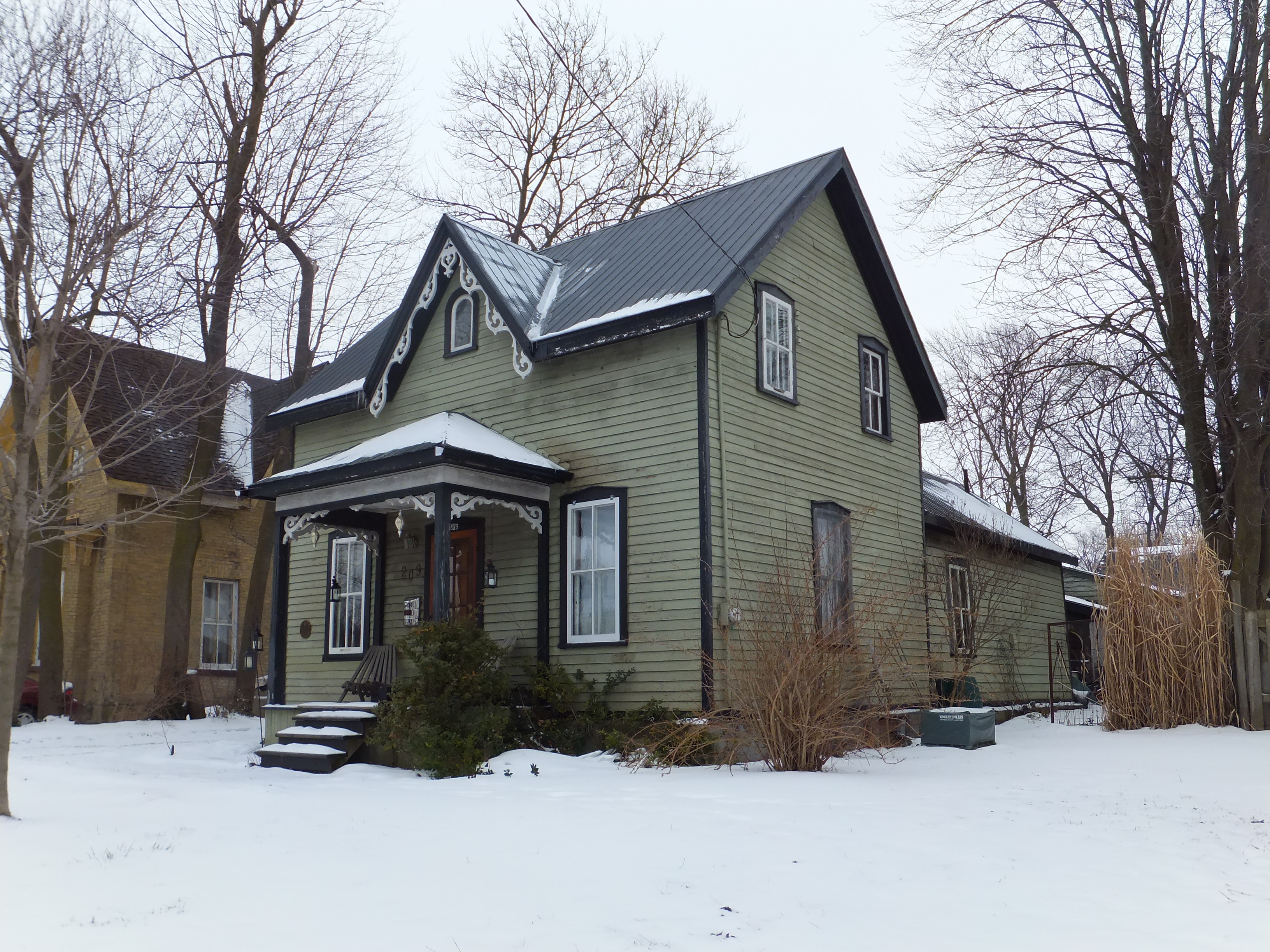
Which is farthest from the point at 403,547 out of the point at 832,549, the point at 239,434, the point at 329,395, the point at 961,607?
the point at 239,434

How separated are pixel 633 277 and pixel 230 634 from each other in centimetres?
1435

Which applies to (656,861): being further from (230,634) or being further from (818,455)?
(230,634)

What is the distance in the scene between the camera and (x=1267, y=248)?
14.5m

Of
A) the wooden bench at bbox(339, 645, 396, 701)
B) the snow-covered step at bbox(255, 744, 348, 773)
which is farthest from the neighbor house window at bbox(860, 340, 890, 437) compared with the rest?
the snow-covered step at bbox(255, 744, 348, 773)

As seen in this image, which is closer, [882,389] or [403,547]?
[403,547]

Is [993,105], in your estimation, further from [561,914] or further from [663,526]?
[561,914]

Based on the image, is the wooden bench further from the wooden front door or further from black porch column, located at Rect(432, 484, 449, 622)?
black porch column, located at Rect(432, 484, 449, 622)

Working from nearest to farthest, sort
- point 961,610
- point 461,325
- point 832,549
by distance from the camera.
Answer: point 832,549
point 461,325
point 961,610

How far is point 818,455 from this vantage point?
14.1 meters

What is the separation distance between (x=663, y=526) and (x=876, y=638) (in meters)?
2.59

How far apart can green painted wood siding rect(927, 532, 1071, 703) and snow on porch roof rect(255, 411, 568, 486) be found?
6767mm

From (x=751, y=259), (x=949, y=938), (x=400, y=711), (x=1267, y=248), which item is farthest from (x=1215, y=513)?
(x=949, y=938)

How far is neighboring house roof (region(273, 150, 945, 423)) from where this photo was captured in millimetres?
12641

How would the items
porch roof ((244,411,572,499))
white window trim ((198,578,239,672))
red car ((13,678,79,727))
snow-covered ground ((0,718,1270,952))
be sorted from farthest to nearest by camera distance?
1. white window trim ((198,578,239,672))
2. red car ((13,678,79,727))
3. porch roof ((244,411,572,499))
4. snow-covered ground ((0,718,1270,952))
